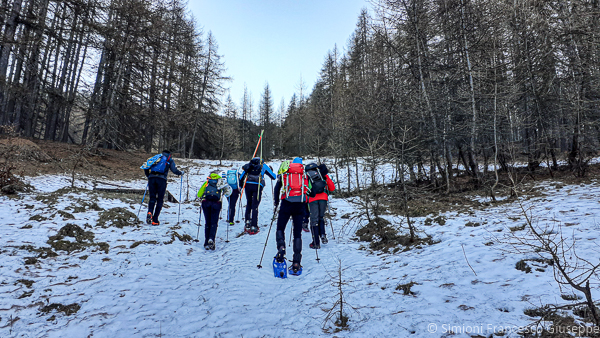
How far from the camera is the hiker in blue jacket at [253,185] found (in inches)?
311

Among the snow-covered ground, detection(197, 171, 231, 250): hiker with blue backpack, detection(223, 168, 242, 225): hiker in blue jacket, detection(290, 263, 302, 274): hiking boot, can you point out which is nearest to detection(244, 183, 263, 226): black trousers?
detection(223, 168, 242, 225): hiker in blue jacket

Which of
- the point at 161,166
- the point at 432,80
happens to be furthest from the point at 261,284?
the point at 432,80

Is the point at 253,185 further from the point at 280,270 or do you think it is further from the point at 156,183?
the point at 280,270

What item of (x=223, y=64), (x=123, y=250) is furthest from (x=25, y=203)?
(x=223, y=64)

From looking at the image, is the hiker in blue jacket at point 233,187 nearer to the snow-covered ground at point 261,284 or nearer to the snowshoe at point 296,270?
the snow-covered ground at point 261,284

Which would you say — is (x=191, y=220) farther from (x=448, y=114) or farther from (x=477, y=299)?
(x=448, y=114)

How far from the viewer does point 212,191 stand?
20.9 feet

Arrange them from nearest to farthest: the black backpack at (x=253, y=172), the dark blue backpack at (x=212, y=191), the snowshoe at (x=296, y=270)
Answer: the snowshoe at (x=296, y=270) < the dark blue backpack at (x=212, y=191) < the black backpack at (x=253, y=172)

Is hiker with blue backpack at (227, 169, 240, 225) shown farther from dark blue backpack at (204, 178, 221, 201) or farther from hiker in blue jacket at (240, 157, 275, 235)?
dark blue backpack at (204, 178, 221, 201)

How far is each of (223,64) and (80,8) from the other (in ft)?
55.3

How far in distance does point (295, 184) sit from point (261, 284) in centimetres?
202

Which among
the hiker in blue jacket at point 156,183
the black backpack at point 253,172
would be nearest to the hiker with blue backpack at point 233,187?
the black backpack at point 253,172

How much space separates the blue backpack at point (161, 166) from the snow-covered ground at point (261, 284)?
5.75 feet

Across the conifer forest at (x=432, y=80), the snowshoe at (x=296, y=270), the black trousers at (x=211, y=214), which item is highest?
the conifer forest at (x=432, y=80)
